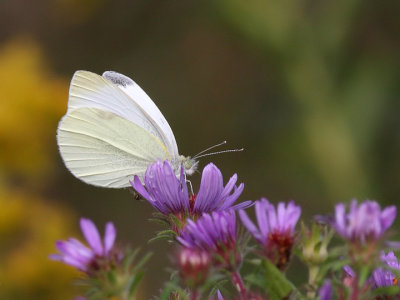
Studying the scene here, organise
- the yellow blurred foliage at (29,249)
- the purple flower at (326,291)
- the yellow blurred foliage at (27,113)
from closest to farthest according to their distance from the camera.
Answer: the purple flower at (326,291), the yellow blurred foliage at (29,249), the yellow blurred foliage at (27,113)

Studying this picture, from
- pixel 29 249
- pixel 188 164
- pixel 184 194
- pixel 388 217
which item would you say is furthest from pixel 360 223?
pixel 29 249

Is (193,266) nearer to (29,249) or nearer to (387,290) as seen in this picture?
(387,290)

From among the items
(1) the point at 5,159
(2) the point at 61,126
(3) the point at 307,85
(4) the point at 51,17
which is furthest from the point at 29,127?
(4) the point at 51,17

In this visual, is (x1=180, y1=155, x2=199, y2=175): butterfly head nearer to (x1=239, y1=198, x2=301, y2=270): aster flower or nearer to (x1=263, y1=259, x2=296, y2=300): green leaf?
(x1=239, y1=198, x2=301, y2=270): aster flower

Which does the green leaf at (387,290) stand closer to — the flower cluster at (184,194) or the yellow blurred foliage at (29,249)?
the flower cluster at (184,194)

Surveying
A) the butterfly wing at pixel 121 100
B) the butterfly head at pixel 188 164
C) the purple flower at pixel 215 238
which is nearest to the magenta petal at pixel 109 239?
the purple flower at pixel 215 238
